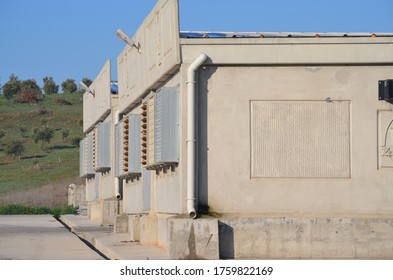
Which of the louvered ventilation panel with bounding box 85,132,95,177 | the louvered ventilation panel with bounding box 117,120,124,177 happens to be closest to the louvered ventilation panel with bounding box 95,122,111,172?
the louvered ventilation panel with bounding box 85,132,95,177

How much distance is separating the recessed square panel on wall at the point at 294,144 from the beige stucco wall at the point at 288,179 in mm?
142

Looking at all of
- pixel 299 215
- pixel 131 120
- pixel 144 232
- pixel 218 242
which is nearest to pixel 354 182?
pixel 299 215

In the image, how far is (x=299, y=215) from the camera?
2092cm

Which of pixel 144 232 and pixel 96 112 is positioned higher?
pixel 96 112

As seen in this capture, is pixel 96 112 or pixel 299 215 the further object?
pixel 96 112

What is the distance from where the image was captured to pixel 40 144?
99.8 metres

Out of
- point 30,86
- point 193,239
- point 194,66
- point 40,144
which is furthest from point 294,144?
point 30,86

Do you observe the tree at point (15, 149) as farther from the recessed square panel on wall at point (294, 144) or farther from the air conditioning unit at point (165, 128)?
the recessed square panel on wall at point (294, 144)

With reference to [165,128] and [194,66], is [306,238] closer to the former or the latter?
[165,128]

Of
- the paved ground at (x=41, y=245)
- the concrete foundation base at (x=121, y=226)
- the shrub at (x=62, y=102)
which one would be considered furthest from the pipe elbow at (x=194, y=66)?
the shrub at (x=62, y=102)

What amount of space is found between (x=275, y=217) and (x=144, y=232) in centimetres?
538

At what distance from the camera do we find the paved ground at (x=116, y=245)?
22203 millimetres

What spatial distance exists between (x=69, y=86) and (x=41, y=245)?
104223 mm
